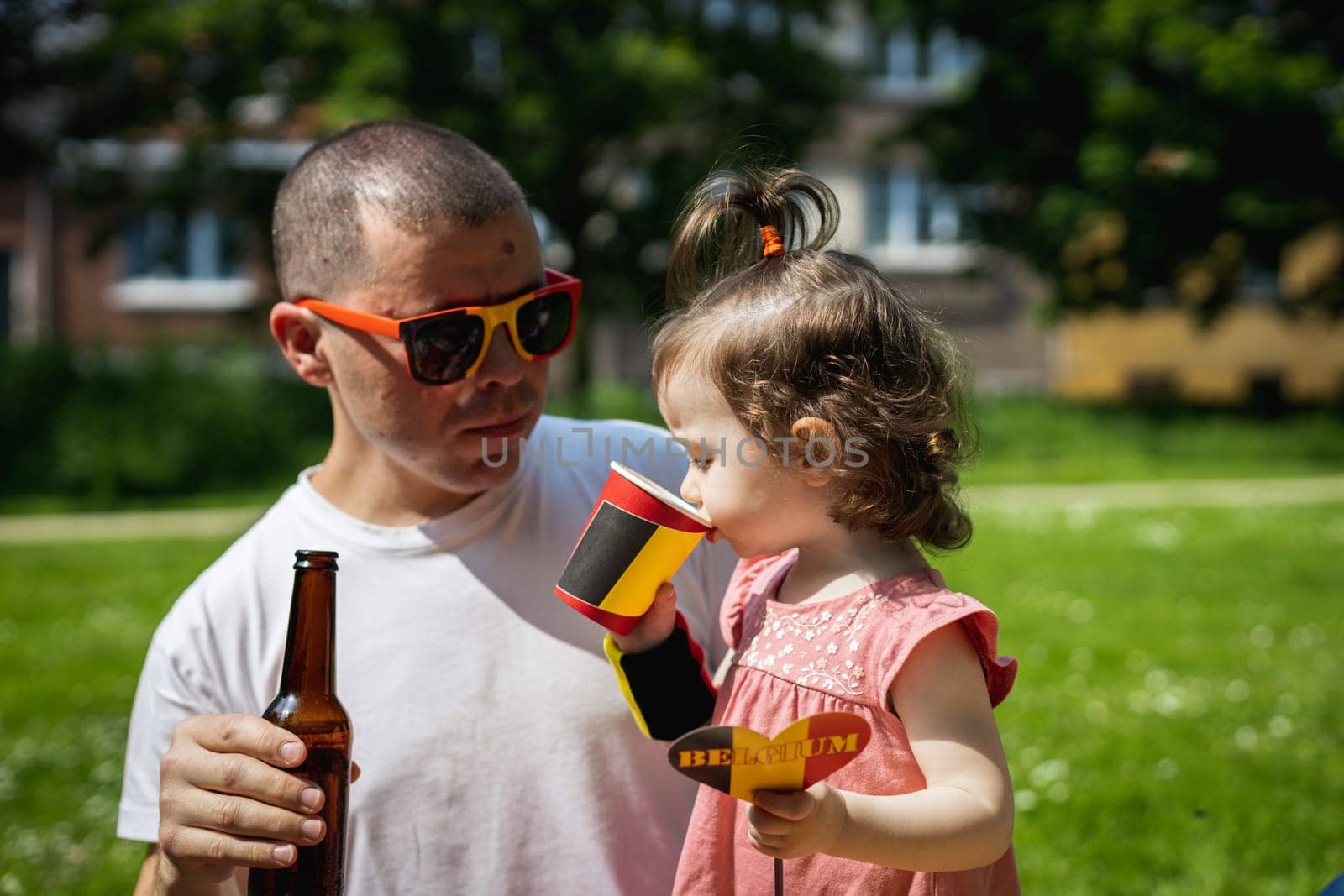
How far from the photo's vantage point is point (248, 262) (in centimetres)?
2262

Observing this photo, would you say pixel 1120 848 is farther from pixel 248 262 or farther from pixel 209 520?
pixel 248 262

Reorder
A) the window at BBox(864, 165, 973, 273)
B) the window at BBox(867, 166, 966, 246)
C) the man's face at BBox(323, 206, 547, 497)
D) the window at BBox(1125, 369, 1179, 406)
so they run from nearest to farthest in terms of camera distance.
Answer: the man's face at BBox(323, 206, 547, 497) < the window at BBox(1125, 369, 1179, 406) < the window at BBox(864, 165, 973, 273) < the window at BBox(867, 166, 966, 246)

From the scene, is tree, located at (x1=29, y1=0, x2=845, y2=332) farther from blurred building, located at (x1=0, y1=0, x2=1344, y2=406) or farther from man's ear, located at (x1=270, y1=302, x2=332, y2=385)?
man's ear, located at (x1=270, y1=302, x2=332, y2=385)

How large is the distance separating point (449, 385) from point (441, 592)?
0.36 meters

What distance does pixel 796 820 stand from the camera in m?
1.47

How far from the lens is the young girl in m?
1.68

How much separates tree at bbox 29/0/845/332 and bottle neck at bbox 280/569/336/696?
15.8 m

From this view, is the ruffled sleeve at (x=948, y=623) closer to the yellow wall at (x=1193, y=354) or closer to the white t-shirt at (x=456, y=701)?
the white t-shirt at (x=456, y=701)

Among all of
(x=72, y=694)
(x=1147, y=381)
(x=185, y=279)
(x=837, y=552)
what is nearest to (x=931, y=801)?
(x=837, y=552)

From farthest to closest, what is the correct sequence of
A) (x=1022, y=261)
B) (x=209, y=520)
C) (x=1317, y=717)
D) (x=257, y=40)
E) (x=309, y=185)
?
(x=1022, y=261) → (x=257, y=40) → (x=209, y=520) → (x=1317, y=717) → (x=309, y=185)

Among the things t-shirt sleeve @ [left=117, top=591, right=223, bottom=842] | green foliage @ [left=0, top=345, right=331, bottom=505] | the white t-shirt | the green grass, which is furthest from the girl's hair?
green foliage @ [left=0, top=345, right=331, bottom=505]

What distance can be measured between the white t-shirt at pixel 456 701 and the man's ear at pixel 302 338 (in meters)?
0.30

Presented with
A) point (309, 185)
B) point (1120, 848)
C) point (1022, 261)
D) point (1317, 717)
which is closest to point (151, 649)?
point (309, 185)

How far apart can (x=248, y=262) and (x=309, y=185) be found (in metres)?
21.4
